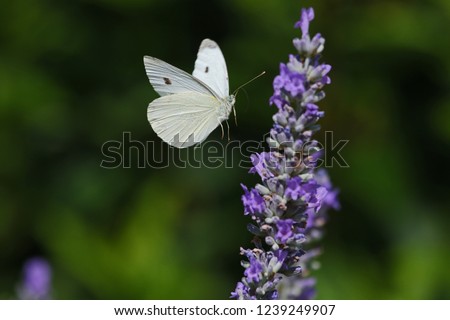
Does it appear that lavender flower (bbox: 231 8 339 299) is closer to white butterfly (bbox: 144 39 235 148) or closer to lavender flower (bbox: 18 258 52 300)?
white butterfly (bbox: 144 39 235 148)

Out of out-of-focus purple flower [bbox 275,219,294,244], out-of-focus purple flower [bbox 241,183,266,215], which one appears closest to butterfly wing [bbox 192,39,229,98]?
out-of-focus purple flower [bbox 241,183,266,215]

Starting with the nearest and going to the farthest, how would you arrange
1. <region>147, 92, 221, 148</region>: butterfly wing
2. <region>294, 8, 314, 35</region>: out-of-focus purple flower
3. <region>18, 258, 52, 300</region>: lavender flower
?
<region>294, 8, 314, 35</region>: out-of-focus purple flower
<region>18, 258, 52, 300</region>: lavender flower
<region>147, 92, 221, 148</region>: butterfly wing

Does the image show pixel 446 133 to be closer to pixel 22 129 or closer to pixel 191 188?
pixel 191 188

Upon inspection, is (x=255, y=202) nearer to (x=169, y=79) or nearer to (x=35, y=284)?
(x=169, y=79)

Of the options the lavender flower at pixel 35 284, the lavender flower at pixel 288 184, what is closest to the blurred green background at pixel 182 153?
the lavender flower at pixel 35 284

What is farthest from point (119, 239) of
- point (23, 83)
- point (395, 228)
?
point (395, 228)

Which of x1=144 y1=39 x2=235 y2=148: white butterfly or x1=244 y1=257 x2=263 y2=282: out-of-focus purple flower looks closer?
x1=244 y1=257 x2=263 y2=282: out-of-focus purple flower

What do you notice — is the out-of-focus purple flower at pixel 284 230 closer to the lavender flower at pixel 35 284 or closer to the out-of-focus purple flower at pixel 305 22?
the out-of-focus purple flower at pixel 305 22
